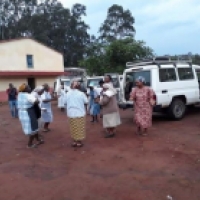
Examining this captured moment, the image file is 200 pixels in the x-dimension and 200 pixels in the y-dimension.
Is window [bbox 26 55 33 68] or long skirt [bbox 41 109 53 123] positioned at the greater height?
window [bbox 26 55 33 68]

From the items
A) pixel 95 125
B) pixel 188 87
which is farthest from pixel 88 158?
pixel 188 87

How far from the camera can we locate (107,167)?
5328mm

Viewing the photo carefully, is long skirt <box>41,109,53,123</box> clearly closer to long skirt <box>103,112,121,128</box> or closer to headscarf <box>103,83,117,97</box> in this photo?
long skirt <box>103,112,121,128</box>

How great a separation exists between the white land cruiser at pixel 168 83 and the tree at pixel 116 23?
4277cm

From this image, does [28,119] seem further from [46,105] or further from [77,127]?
[46,105]

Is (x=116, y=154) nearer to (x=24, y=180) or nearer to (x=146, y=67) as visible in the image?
(x=24, y=180)

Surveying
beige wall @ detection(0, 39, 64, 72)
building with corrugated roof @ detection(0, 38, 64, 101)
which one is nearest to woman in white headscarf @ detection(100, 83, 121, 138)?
building with corrugated roof @ detection(0, 38, 64, 101)

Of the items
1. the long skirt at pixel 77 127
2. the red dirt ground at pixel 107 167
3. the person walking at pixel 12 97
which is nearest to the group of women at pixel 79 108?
the long skirt at pixel 77 127

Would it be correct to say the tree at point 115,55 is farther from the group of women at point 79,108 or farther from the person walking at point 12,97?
the group of women at point 79,108

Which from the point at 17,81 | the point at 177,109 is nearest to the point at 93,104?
the point at 177,109

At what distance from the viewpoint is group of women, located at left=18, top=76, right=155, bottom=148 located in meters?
6.71

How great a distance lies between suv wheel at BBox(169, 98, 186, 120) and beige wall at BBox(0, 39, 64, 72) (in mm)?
18900

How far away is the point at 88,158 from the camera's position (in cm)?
596

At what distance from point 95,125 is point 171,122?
246cm
